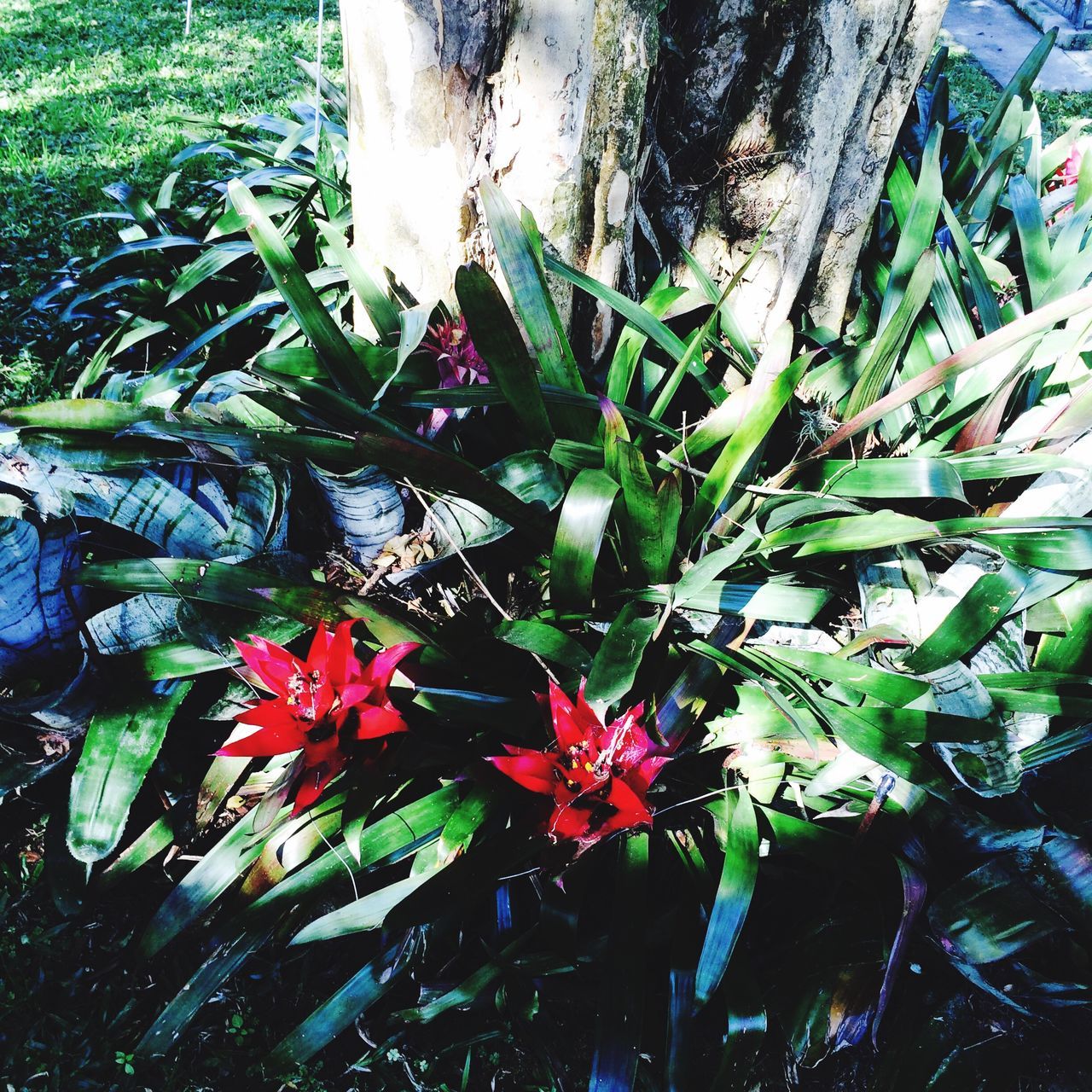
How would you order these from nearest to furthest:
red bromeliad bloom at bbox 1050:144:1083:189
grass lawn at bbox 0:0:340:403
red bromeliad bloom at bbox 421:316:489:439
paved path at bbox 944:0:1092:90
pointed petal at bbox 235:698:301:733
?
pointed petal at bbox 235:698:301:733 < red bromeliad bloom at bbox 421:316:489:439 < red bromeliad bloom at bbox 1050:144:1083:189 < grass lawn at bbox 0:0:340:403 < paved path at bbox 944:0:1092:90

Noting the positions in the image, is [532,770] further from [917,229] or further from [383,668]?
[917,229]

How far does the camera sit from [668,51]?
1.67 m

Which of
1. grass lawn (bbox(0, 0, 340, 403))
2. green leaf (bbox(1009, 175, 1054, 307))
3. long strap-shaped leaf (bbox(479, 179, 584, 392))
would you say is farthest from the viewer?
grass lawn (bbox(0, 0, 340, 403))

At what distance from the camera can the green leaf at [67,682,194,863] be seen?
4.07 feet

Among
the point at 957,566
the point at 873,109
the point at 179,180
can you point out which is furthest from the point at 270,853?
the point at 179,180

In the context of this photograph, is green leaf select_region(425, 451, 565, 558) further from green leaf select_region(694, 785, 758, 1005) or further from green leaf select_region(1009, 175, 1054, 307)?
green leaf select_region(1009, 175, 1054, 307)

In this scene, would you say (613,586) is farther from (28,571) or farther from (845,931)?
(28,571)

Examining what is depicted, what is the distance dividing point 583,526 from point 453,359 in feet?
1.53

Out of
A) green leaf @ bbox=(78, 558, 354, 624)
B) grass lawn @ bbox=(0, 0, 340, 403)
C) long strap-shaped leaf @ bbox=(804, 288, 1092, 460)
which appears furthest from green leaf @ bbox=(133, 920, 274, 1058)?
grass lawn @ bbox=(0, 0, 340, 403)

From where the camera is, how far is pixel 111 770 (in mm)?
1273

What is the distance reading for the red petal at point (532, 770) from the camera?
111 centimetres

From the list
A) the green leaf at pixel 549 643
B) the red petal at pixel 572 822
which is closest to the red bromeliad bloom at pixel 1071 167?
the green leaf at pixel 549 643

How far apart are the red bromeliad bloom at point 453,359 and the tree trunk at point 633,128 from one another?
0.48 feet

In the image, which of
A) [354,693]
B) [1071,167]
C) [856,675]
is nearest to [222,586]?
[354,693]
